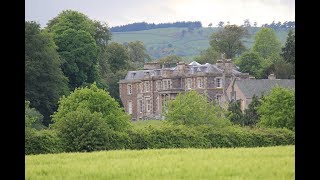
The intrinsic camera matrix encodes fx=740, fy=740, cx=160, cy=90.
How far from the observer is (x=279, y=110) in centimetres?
3816

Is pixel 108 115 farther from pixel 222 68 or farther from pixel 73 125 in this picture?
pixel 222 68

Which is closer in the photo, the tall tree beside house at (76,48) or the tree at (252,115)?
the tree at (252,115)

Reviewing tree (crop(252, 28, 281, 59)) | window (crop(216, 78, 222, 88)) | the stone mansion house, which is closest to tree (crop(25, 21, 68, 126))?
the stone mansion house

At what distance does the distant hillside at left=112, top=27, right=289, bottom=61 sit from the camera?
11344 centimetres

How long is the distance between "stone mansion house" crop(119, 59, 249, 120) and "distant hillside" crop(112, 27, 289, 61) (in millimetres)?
37008

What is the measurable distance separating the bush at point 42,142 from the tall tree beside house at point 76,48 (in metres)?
25.5

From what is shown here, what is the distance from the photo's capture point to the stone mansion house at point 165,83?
228ft

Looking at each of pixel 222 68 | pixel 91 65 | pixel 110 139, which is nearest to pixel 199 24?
pixel 222 68

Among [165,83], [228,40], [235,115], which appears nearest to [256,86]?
[235,115]

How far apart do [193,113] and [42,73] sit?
441 inches

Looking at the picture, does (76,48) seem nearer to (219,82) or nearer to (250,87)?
(250,87)

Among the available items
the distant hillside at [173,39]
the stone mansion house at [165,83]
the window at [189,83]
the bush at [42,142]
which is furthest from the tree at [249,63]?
the bush at [42,142]

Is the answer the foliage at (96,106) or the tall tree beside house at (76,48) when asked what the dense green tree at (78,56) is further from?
the foliage at (96,106)

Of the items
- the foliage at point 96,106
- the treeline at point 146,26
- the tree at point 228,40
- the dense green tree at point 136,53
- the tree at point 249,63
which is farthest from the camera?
the treeline at point 146,26
